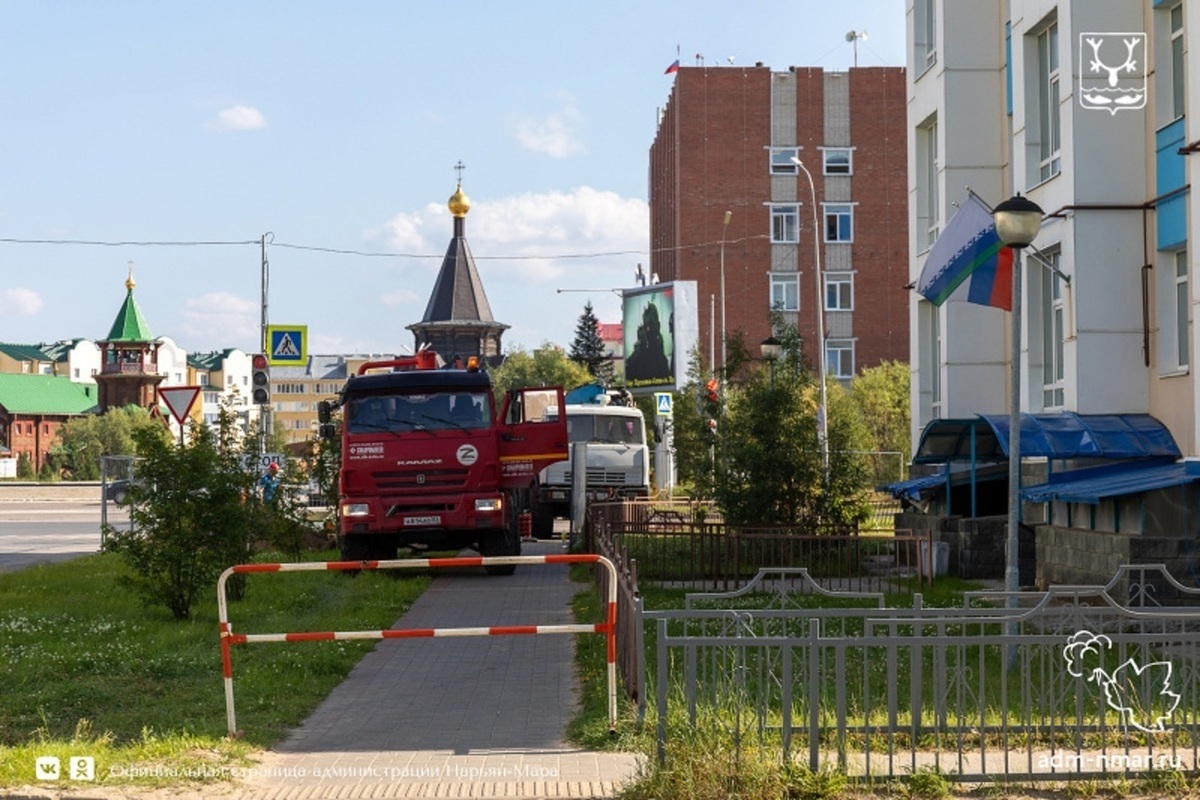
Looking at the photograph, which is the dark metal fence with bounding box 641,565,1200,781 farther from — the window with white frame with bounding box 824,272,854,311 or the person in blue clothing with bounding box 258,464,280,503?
the window with white frame with bounding box 824,272,854,311

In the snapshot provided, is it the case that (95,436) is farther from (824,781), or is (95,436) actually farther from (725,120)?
(824,781)

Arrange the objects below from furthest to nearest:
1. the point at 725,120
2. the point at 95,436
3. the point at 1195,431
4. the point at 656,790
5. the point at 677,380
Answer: the point at 95,436, the point at 725,120, the point at 677,380, the point at 1195,431, the point at 656,790

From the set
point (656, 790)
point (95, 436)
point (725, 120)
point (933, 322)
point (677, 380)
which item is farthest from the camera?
point (95, 436)

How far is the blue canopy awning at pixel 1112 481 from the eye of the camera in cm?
1652

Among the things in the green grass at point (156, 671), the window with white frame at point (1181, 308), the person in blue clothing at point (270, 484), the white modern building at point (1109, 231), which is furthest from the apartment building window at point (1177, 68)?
the person in blue clothing at point (270, 484)

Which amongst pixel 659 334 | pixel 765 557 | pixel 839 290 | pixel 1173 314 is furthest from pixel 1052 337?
pixel 839 290

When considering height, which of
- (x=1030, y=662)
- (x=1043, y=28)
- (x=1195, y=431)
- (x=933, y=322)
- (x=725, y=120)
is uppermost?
(x=725, y=120)

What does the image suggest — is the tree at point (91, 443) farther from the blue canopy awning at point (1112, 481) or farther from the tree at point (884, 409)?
the blue canopy awning at point (1112, 481)

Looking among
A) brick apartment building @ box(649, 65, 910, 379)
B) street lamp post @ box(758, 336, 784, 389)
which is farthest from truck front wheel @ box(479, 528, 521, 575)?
brick apartment building @ box(649, 65, 910, 379)

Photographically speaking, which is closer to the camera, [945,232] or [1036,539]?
[945,232]

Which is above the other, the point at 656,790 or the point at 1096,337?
the point at 1096,337

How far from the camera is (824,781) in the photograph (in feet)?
27.5

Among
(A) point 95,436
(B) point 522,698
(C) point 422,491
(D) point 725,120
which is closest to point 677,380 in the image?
(D) point 725,120

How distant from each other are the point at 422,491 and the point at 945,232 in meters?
8.35
